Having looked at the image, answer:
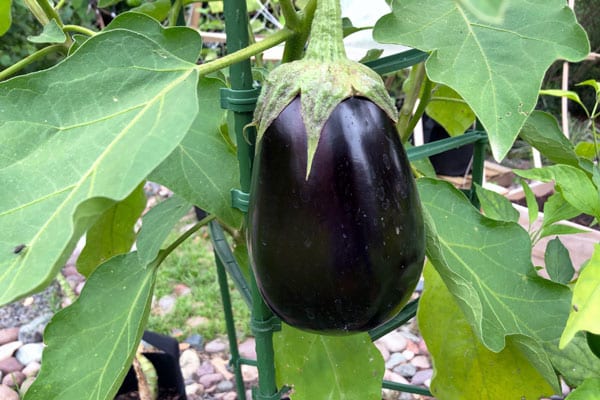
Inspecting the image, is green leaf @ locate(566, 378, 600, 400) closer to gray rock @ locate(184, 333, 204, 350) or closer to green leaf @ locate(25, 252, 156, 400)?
green leaf @ locate(25, 252, 156, 400)

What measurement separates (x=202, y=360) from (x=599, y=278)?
134 cm

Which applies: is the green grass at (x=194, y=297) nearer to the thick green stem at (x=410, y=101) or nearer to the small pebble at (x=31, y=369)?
the small pebble at (x=31, y=369)

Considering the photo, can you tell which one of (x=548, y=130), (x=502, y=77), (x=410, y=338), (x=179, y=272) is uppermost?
(x=502, y=77)

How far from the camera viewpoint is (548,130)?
679mm

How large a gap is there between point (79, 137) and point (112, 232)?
427mm

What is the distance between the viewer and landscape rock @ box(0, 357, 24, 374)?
163 centimetres

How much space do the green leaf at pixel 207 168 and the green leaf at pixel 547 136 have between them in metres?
0.34

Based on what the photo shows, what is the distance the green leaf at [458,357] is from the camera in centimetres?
64

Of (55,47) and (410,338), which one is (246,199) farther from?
(410,338)

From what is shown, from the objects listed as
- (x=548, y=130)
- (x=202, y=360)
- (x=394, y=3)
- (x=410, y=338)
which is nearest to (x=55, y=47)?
(x=394, y=3)

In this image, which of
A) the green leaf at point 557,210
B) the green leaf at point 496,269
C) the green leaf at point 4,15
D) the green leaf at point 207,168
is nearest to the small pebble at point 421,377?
the green leaf at point 557,210

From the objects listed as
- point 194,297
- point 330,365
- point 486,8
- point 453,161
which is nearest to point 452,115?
point 330,365

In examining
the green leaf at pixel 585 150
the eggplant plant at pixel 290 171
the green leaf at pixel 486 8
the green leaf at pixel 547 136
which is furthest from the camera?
the green leaf at pixel 585 150

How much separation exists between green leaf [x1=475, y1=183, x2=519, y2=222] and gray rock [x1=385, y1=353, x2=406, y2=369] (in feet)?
3.39
